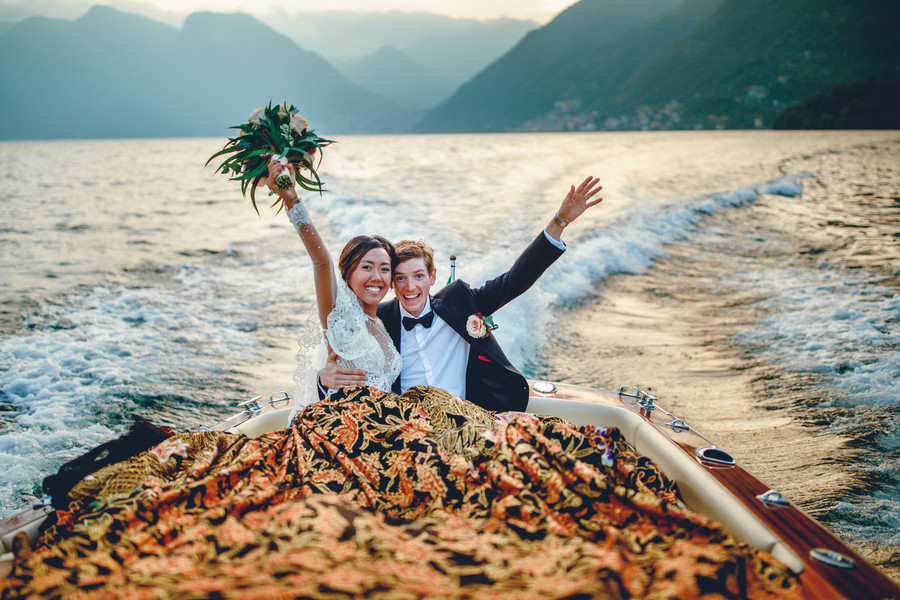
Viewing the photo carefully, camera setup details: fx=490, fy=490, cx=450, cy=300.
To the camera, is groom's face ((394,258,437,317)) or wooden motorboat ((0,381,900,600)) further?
groom's face ((394,258,437,317))

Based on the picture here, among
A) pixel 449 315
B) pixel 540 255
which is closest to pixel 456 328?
pixel 449 315

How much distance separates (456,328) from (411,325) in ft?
0.92

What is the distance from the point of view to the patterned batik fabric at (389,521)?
1368 mm

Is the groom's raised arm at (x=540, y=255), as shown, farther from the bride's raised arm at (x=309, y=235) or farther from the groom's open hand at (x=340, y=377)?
the bride's raised arm at (x=309, y=235)

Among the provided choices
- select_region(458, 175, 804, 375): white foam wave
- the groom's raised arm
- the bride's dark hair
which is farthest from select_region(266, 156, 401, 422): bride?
select_region(458, 175, 804, 375): white foam wave

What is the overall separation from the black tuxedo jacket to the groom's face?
0.11 meters

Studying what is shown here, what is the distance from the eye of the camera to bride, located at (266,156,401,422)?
2.51 m

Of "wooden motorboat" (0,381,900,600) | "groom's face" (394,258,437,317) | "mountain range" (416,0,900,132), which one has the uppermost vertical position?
"mountain range" (416,0,900,132)

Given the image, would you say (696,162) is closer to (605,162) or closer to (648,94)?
(605,162)

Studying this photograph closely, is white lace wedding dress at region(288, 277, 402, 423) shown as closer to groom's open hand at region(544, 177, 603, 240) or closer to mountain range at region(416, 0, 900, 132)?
groom's open hand at region(544, 177, 603, 240)

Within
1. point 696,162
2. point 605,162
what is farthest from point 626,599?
point 696,162

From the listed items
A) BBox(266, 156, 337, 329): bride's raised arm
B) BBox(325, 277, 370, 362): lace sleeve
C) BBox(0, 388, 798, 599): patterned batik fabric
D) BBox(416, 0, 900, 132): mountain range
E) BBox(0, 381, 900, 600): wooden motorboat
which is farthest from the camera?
BBox(416, 0, 900, 132): mountain range

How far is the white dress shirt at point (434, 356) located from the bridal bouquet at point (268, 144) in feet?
3.43

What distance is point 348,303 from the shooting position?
268 centimetres
